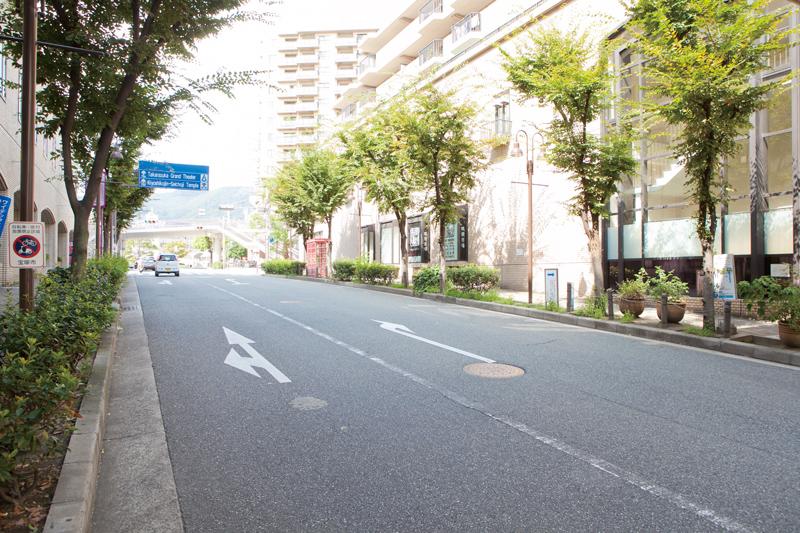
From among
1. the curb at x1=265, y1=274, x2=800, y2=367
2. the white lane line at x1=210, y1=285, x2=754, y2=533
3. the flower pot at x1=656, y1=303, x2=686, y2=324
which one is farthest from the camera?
the flower pot at x1=656, y1=303, x2=686, y2=324

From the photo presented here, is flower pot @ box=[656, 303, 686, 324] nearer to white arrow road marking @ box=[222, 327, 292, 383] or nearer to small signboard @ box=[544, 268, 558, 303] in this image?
small signboard @ box=[544, 268, 558, 303]

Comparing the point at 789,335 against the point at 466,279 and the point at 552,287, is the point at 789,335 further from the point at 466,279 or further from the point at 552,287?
the point at 466,279

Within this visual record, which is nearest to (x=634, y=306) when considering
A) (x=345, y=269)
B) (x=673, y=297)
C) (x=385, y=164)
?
(x=673, y=297)

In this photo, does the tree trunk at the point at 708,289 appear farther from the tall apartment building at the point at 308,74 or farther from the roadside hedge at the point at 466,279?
the tall apartment building at the point at 308,74

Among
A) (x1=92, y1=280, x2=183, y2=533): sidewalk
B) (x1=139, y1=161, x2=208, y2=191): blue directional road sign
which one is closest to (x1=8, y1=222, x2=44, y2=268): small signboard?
(x1=92, y1=280, x2=183, y2=533): sidewalk

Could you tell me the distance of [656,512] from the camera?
2848 millimetres

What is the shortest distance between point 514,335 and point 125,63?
866 cm

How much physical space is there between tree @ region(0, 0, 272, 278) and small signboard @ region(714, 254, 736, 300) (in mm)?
9725

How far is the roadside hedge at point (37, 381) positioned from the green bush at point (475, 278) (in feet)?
43.0

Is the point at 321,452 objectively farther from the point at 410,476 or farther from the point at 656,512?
the point at 656,512

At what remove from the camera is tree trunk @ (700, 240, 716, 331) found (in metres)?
9.06

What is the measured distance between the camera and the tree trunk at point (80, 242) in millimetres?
9719

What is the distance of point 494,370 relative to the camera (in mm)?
6309

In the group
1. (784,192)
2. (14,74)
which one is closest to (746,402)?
(784,192)
